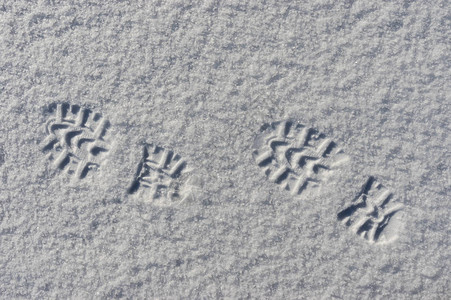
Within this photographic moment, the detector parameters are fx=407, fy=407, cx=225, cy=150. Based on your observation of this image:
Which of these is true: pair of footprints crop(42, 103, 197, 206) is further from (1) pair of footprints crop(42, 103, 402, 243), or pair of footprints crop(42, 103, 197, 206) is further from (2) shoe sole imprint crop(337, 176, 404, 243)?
(2) shoe sole imprint crop(337, 176, 404, 243)

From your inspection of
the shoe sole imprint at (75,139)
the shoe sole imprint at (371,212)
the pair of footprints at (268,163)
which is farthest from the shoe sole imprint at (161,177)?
the shoe sole imprint at (371,212)

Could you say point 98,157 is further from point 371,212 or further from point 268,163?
point 371,212

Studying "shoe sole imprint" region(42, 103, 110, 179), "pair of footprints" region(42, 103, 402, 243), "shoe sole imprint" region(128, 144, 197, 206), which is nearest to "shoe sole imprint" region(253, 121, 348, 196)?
"pair of footprints" region(42, 103, 402, 243)

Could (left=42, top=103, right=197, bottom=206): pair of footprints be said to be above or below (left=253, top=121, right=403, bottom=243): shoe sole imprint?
below

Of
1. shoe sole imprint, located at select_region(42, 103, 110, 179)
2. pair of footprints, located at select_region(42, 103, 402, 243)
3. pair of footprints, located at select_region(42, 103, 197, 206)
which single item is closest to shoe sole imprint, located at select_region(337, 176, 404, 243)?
pair of footprints, located at select_region(42, 103, 402, 243)

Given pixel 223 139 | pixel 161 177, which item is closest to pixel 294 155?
pixel 223 139

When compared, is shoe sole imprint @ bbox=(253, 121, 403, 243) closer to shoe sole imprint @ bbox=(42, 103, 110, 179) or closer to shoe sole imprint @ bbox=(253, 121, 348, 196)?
shoe sole imprint @ bbox=(253, 121, 348, 196)

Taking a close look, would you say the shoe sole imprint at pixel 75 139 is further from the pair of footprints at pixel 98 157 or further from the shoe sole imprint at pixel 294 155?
the shoe sole imprint at pixel 294 155
